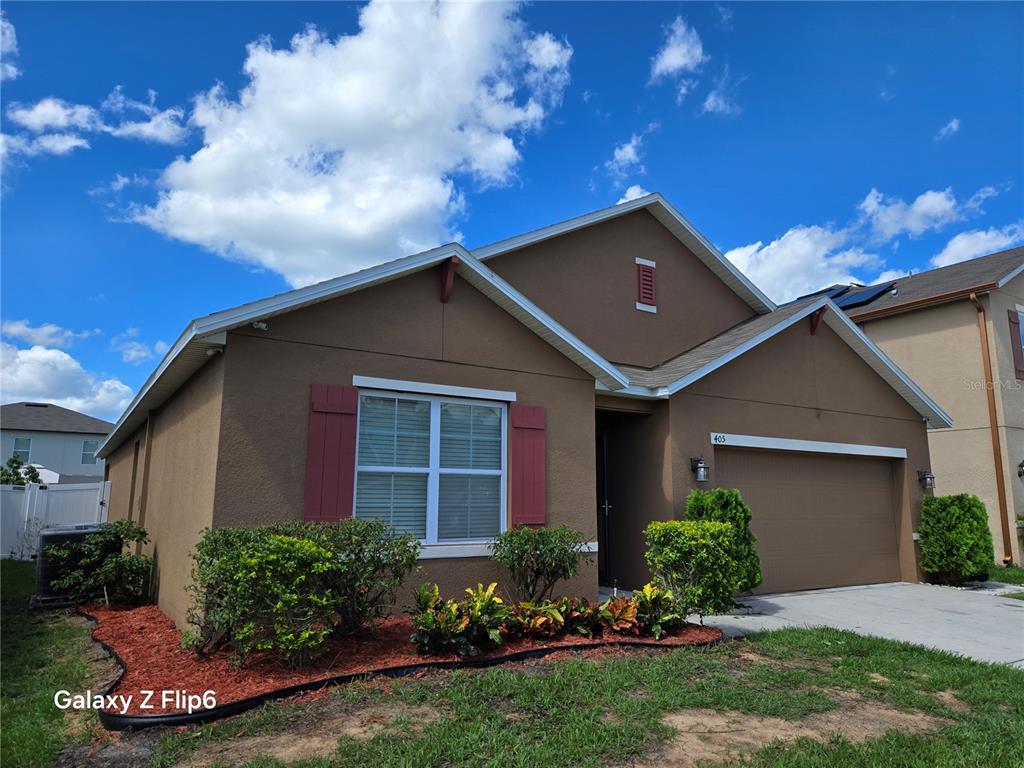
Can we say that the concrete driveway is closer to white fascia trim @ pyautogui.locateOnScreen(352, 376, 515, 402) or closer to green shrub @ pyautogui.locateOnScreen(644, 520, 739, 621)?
green shrub @ pyautogui.locateOnScreen(644, 520, 739, 621)

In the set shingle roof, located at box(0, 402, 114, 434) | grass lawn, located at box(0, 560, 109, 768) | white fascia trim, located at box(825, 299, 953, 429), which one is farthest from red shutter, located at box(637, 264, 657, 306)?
shingle roof, located at box(0, 402, 114, 434)

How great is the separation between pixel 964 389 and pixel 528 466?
1285 cm

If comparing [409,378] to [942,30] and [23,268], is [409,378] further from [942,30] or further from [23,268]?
[942,30]

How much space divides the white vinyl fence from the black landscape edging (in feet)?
39.7

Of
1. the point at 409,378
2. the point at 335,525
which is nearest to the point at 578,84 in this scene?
the point at 409,378

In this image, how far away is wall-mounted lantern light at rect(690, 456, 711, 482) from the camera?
9.22 meters

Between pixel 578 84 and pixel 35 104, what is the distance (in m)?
7.77

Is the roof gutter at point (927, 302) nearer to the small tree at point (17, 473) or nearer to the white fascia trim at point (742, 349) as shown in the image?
the white fascia trim at point (742, 349)

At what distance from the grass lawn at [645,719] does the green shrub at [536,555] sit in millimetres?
1353

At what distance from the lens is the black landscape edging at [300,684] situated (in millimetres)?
4176

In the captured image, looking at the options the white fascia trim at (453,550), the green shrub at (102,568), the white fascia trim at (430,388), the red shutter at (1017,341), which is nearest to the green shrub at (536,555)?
the white fascia trim at (453,550)

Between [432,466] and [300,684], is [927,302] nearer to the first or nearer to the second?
[432,466]

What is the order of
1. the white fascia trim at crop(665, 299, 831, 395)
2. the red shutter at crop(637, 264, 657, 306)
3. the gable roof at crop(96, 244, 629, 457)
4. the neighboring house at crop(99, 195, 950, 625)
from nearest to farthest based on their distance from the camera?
the gable roof at crop(96, 244, 629, 457) → the neighboring house at crop(99, 195, 950, 625) → the white fascia trim at crop(665, 299, 831, 395) → the red shutter at crop(637, 264, 657, 306)

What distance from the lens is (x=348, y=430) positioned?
6711mm
